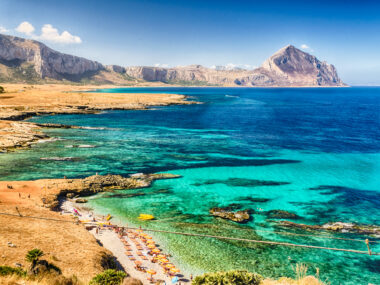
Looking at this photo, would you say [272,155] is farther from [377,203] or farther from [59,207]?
[59,207]

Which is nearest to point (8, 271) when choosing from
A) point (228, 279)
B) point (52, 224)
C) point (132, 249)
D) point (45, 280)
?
point (45, 280)

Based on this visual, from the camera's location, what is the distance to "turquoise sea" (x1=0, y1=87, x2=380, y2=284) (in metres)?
30.5

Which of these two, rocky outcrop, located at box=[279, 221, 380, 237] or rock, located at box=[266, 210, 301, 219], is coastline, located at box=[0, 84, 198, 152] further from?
rocky outcrop, located at box=[279, 221, 380, 237]

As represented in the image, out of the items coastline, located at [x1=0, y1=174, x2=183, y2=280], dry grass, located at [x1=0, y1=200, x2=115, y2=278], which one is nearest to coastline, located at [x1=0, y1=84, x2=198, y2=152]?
coastline, located at [x1=0, y1=174, x2=183, y2=280]

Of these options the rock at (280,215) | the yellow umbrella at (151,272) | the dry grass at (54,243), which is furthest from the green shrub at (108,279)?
the rock at (280,215)

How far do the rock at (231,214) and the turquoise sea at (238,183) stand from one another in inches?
45.5

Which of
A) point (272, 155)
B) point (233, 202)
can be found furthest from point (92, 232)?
point (272, 155)

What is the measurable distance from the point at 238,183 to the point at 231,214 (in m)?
13.0

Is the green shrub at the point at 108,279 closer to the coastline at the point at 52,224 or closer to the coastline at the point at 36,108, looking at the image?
the coastline at the point at 52,224

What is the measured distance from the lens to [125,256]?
2969cm

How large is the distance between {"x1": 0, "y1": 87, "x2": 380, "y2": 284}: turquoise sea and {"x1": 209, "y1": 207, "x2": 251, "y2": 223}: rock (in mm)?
1155

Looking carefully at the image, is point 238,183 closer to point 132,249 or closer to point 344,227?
point 344,227

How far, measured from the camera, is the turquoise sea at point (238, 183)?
99.9 feet

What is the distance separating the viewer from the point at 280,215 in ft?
129
